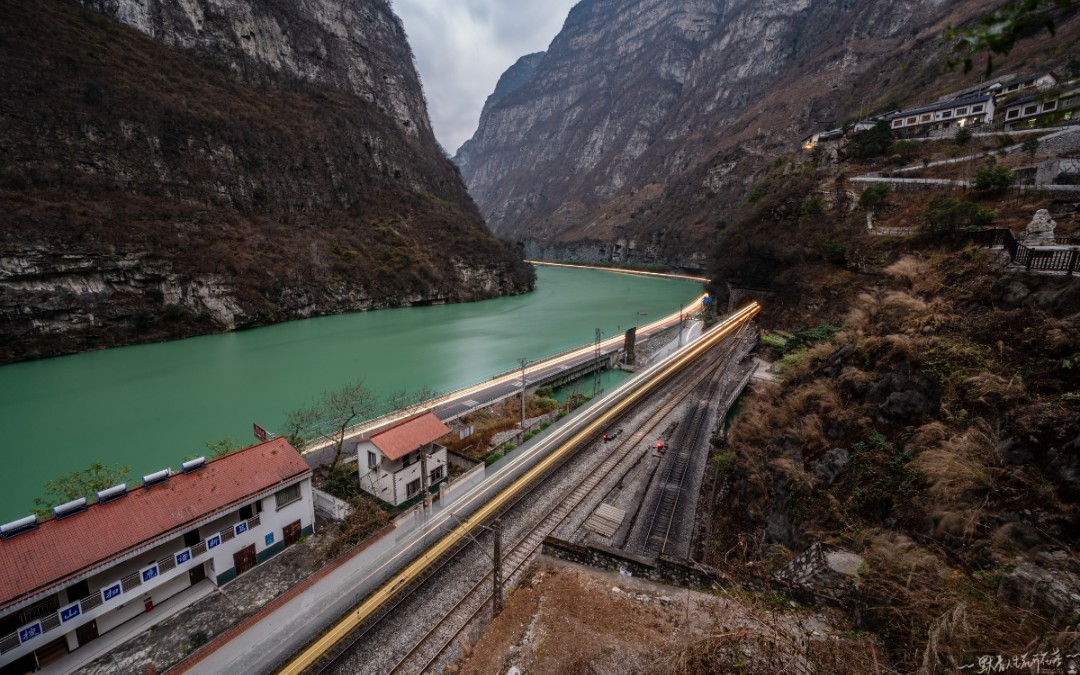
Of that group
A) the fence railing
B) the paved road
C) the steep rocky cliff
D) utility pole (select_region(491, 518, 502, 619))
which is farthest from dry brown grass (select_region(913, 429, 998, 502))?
the steep rocky cliff

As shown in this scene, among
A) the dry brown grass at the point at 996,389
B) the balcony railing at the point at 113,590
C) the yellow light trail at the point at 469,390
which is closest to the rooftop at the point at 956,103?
the yellow light trail at the point at 469,390

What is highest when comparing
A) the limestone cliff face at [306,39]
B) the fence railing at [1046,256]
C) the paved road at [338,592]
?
the limestone cliff face at [306,39]

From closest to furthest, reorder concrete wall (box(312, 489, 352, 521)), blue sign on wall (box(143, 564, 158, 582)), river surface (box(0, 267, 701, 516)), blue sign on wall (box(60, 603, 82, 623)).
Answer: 1. blue sign on wall (box(60, 603, 82, 623))
2. blue sign on wall (box(143, 564, 158, 582))
3. concrete wall (box(312, 489, 352, 521))
4. river surface (box(0, 267, 701, 516))

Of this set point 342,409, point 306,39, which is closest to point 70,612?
point 342,409

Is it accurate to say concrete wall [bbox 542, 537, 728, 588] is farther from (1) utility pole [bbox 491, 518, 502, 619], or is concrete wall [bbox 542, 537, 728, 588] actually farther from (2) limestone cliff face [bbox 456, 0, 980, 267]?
(2) limestone cliff face [bbox 456, 0, 980, 267]

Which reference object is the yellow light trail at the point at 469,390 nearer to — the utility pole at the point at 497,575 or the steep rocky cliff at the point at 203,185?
the utility pole at the point at 497,575

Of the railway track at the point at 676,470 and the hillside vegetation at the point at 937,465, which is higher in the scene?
the hillside vegetation at the point at 937,465

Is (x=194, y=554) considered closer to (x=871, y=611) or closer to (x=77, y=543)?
(x=77, y=543)
